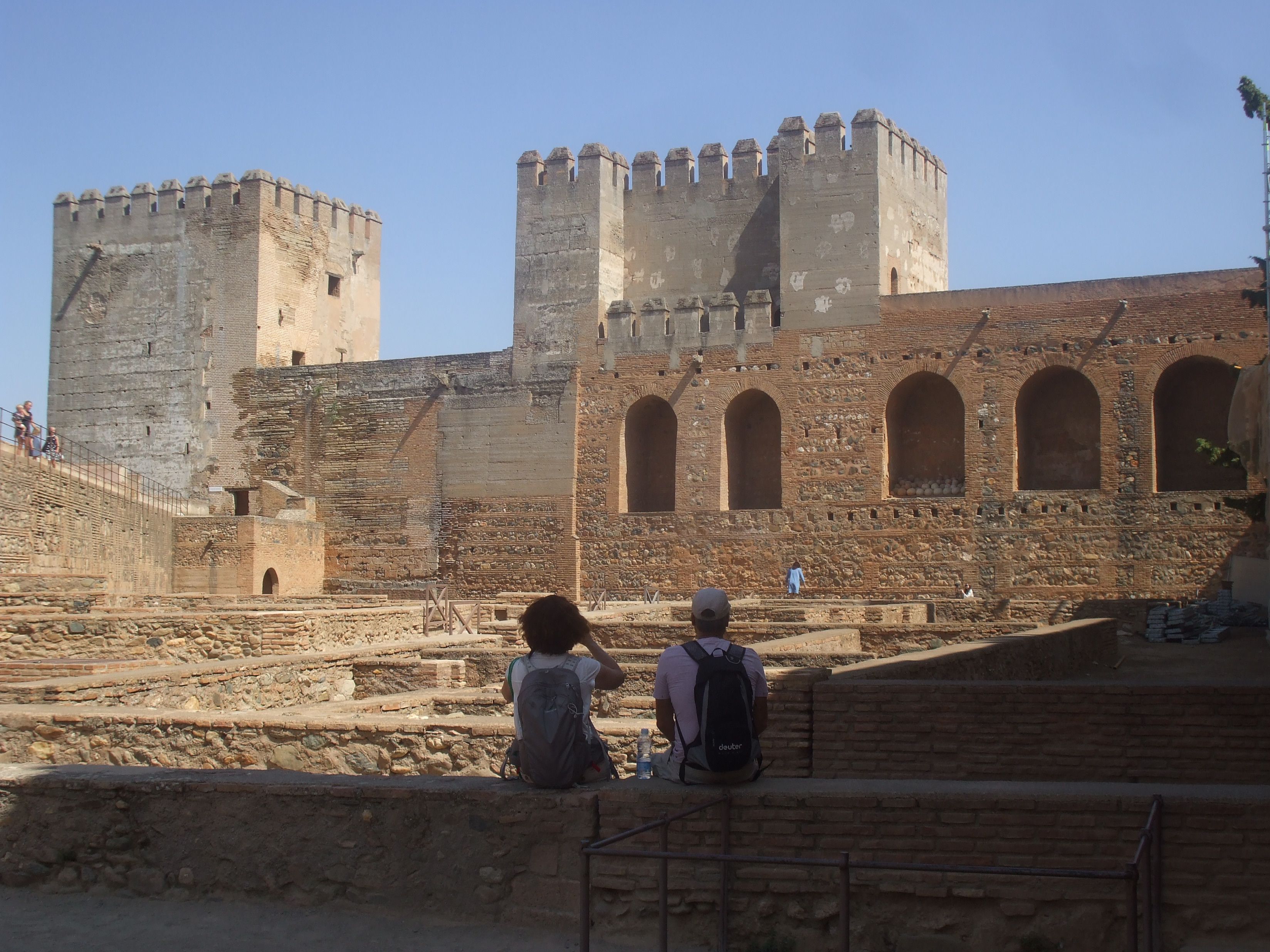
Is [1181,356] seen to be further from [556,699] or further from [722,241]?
→ [556,699]

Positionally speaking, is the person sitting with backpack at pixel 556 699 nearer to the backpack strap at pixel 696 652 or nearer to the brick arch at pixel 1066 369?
the backpack strap at pixel 696 652

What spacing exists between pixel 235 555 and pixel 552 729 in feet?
66.3

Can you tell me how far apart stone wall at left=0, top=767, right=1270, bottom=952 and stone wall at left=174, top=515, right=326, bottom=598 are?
18570mm

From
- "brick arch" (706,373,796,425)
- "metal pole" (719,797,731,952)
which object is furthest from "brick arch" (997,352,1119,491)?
"metal pole" (719,797,731,952)

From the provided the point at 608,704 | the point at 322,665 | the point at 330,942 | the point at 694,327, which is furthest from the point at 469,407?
the point at 330,942

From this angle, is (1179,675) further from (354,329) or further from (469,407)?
(354,329)

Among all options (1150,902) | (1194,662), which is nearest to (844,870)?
(1150,902)

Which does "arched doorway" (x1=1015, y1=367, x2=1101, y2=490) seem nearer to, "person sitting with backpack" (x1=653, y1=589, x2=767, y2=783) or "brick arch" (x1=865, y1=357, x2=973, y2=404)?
"brick arch" (x1=865, y1=357, x2=973, y2=404)

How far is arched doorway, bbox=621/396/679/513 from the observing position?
24688mm

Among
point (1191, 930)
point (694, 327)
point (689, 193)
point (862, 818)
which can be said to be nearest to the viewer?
point (1191, 930)

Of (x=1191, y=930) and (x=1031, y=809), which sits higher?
(x=1031, y=809)

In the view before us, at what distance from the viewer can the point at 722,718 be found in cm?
486

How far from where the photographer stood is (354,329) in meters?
29.5

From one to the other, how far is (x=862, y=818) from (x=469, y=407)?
819 inches
